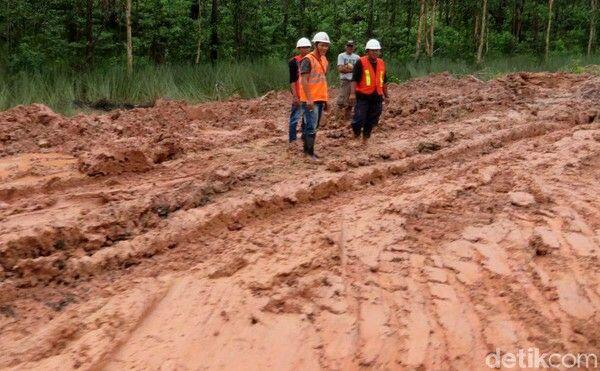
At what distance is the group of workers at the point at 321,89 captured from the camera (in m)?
7.06

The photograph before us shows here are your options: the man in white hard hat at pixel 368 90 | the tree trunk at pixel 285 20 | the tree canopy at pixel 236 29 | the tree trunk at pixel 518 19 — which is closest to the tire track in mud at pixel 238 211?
the man in white hard hat at pixel 368 90

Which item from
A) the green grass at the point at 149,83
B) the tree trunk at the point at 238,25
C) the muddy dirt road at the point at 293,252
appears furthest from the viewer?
the tree trunk at the point at 238,25

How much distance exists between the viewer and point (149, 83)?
11.5 m

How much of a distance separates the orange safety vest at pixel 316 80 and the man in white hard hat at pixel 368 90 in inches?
26.8

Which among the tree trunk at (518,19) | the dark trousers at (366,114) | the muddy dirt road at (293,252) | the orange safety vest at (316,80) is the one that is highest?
the tree trunk at (518,19)

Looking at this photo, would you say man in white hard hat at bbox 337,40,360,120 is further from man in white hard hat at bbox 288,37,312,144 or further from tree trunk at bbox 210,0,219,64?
tree trunk at bbox 210,0,219,64

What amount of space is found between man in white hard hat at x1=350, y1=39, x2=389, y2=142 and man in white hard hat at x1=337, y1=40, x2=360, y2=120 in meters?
1.22

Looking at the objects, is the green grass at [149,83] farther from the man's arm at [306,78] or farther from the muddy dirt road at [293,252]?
the man's arm at [306,78]

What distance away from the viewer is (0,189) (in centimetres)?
539

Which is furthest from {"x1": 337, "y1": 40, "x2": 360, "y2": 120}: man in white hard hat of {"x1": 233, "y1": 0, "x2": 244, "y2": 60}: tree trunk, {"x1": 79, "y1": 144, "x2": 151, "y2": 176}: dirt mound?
{"x1": 233, "y1": 0, "x2": 244, "y2": 60}: tree trunk

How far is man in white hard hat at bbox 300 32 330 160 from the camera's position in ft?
22.8

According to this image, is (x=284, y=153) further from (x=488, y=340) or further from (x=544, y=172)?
(x=488, y=340)

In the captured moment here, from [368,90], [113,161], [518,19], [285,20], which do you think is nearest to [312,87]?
[368,90]

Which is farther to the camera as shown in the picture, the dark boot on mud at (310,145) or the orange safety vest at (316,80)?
the orange safety vest at (316,80)
